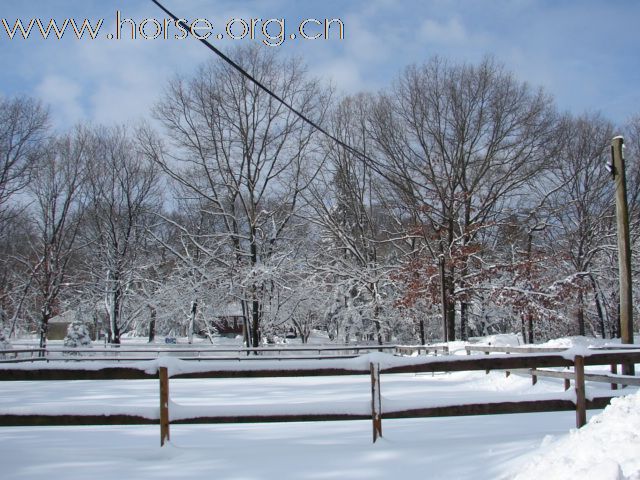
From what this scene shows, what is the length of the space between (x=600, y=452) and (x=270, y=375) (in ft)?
9.65

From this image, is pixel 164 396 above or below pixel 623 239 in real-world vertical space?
below

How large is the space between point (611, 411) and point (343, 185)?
32874 mm

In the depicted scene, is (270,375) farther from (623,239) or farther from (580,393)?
(623,239)

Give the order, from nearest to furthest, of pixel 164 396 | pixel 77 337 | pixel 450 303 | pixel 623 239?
pixel 164 396, pixel 623 239, pixel 450 303, pixel 77 337

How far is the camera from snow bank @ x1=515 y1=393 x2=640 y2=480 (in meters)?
3.93

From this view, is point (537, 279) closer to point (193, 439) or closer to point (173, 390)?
point (173, 390)

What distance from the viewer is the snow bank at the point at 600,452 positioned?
3926 millimetres

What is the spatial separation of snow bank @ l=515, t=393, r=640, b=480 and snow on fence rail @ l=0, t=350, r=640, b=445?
89 centimetres

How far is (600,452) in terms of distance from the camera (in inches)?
171

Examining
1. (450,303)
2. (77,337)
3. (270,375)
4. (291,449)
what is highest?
(270,375)

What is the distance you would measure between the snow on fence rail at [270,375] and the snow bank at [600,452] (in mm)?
886

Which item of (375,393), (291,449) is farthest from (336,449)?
(375,393)

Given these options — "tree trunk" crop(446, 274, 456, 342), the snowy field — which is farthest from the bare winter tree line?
the snowy field

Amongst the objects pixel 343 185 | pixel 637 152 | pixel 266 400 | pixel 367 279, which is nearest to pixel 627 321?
pixel 266 400
